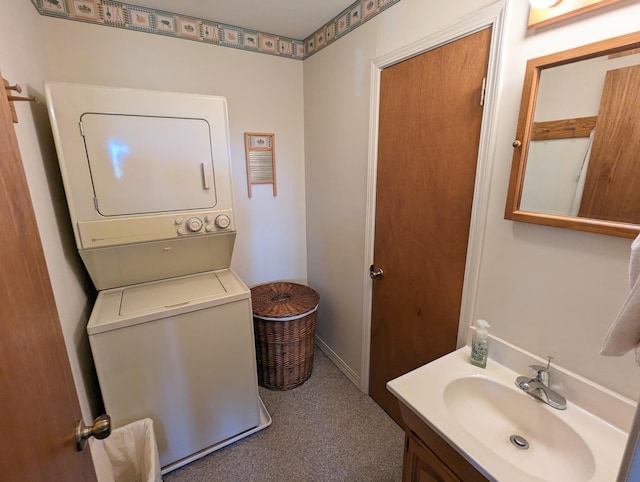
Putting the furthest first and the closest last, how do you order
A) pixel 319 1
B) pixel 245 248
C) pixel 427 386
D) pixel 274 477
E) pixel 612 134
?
pixel 245 248, pixel 319 1, pixel 274 477, pixel 427 386, pixel 612 134

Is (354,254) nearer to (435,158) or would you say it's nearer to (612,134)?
(435,158)

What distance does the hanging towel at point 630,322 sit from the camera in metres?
0.49

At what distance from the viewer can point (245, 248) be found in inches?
93.7

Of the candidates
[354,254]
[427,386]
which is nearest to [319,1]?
[354,254]

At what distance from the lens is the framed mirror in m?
0.82

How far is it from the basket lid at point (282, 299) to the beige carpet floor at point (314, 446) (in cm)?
63

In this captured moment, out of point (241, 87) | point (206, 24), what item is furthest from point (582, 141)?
point (206, 24)

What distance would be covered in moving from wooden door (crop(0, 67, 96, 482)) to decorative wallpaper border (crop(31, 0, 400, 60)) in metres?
1.56

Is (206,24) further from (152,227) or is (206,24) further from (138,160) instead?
(152,227)

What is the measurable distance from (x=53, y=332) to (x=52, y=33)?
1.78 meters

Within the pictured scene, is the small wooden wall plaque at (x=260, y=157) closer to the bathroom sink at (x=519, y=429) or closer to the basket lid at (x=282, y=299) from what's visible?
the basket lid at (x=282, y=299)

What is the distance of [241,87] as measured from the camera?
214cm

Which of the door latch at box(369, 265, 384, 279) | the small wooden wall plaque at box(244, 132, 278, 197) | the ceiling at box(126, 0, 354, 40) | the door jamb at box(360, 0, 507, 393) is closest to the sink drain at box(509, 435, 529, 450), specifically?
the door jamb at box(360, 0, 507, 393)

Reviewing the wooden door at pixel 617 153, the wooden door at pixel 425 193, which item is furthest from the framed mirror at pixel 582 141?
the wooden door at pixel 425 193
